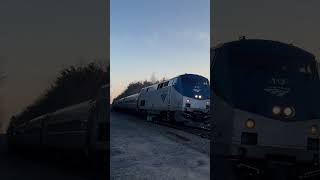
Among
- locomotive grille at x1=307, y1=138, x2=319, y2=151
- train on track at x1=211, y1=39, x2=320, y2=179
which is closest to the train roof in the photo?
train on track at x1=211, y1=39, x2=320, y2=179

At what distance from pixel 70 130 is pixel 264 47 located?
1.80 m

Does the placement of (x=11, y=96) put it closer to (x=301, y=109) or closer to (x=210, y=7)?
(x=210, y=7)

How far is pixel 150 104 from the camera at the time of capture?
14.2 metres

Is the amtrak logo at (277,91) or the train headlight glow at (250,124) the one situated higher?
the amtrak logo at (277,91)

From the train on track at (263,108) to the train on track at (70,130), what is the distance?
1.04 metres

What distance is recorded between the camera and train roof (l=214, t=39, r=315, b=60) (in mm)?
4297

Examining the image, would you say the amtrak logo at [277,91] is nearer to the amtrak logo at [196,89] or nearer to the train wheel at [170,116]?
the amtrak logo at [196,89]

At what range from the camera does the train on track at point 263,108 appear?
423 centimetres

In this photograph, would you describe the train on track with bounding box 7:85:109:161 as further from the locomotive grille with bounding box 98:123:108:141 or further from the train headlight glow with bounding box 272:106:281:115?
the train headlight glow with bounding box 272:106:281:115

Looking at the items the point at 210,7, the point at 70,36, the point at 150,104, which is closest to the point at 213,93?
the point at 210,7

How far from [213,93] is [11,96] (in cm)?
168

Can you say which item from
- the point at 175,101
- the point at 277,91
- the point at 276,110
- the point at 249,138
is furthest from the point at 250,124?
the point at 175,101

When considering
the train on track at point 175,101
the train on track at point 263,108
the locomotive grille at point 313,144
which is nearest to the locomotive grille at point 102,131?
the train on track at point 263,108

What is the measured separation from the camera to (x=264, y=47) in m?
4.33
